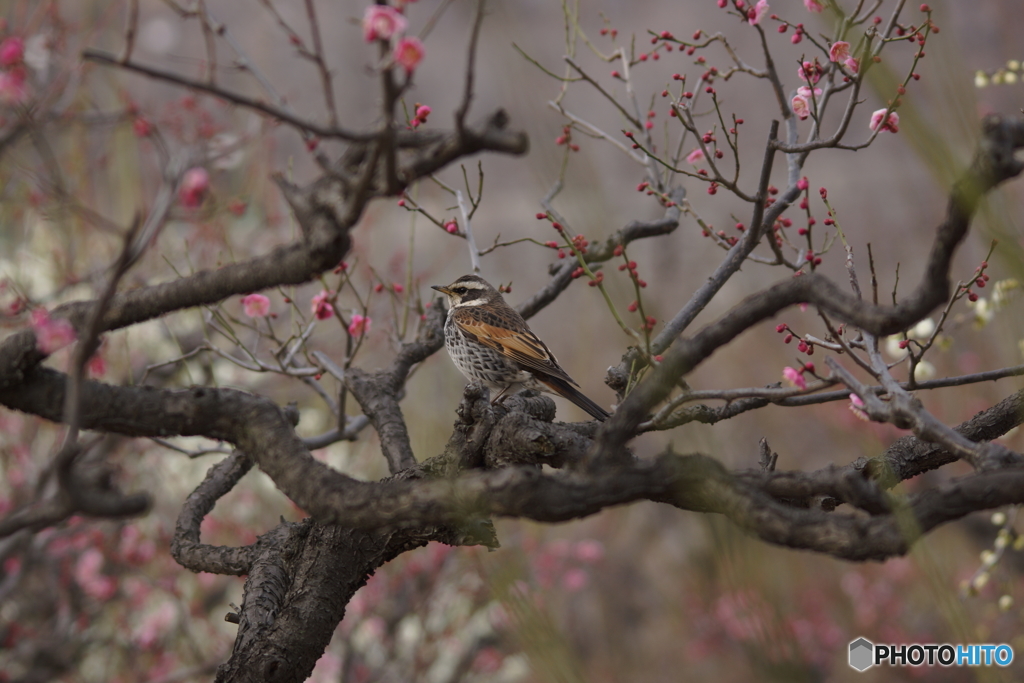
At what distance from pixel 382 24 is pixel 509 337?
3637mm

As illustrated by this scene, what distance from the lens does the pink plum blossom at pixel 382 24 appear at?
6.34ft

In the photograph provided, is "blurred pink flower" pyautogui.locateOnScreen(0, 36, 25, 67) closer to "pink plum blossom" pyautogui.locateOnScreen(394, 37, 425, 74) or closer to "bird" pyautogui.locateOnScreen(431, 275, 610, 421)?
"bird" pyautogui.locateOnScreen(431, 275, 610, 421)

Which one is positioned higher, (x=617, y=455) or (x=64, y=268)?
(x=64, y=268)

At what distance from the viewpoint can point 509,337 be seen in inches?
216

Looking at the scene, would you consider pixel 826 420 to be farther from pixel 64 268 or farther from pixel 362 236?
pixel 64 268

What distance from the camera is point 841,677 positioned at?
10.8 m

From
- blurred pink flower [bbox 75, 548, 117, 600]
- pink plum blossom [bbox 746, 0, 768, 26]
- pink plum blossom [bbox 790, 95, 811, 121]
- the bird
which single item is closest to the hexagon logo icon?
the bird

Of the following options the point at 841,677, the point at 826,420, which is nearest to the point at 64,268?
the point at 826,420

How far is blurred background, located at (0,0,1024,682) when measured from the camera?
4.41 meters

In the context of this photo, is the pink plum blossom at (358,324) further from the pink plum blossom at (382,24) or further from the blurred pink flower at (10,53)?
the pink plum blossom at (382,24)

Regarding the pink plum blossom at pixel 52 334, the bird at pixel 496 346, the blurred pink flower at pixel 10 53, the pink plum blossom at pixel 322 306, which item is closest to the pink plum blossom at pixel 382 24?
the pink plum blossom at pixel 52 334

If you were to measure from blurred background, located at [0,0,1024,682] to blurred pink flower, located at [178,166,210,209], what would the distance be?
0.19 meters

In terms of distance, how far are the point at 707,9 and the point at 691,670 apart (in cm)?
1334
